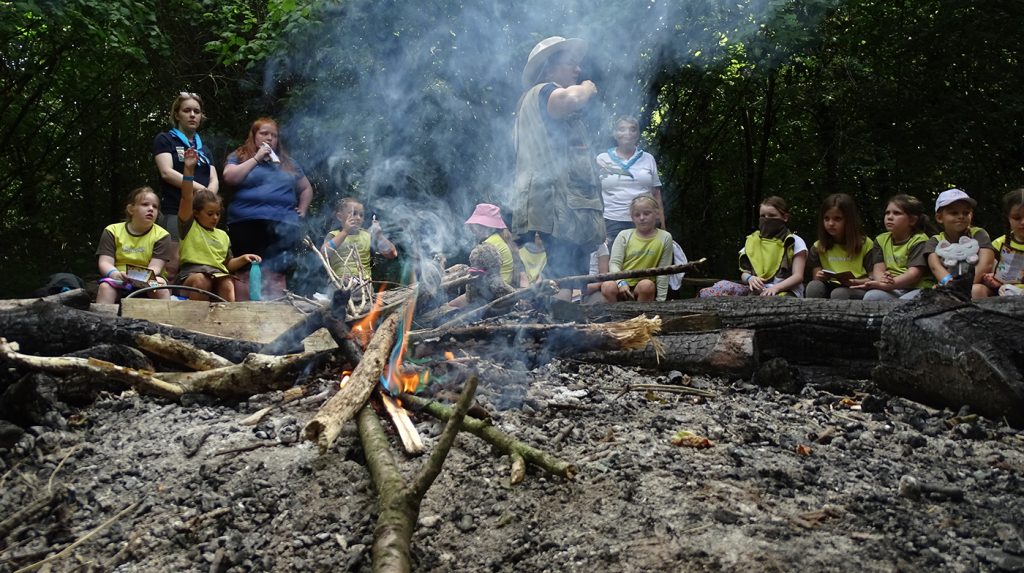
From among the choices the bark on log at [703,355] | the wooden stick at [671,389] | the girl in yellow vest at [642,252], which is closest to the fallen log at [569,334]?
the bark on log at [703,355]

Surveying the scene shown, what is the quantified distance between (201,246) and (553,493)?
4.69 m

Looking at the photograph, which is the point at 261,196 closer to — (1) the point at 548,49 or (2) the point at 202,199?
(2) the point at 202,199

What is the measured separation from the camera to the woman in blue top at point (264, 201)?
6258 millimetres

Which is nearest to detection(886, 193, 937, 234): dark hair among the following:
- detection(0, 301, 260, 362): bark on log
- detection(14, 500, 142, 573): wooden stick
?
detection(0, 301, 260, 362): bark on log

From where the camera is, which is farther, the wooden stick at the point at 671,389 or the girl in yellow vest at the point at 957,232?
the girl in yellow vest at the point at 957,232

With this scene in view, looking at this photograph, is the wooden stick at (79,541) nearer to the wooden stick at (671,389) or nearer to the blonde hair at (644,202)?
the wooden stick at (671,389)

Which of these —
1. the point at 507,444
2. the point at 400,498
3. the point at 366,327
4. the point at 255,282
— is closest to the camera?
the point at 400,498

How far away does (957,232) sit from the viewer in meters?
5.63

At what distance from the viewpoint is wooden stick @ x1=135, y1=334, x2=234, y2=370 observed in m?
3.99

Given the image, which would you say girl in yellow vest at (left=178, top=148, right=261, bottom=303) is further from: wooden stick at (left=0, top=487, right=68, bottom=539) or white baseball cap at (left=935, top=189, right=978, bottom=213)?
white baseball cap at (left=935, top=189, right=978, bottom=213)

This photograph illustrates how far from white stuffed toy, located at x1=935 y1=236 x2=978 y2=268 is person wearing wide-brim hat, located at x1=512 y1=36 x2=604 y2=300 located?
9.25 feet

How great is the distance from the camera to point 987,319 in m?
3.83

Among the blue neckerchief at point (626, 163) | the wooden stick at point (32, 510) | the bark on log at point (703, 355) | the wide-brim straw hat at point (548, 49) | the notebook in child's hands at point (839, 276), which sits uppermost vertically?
the wide-brim straw hat at point (548, 49)

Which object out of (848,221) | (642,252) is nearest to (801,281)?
(848,221)
